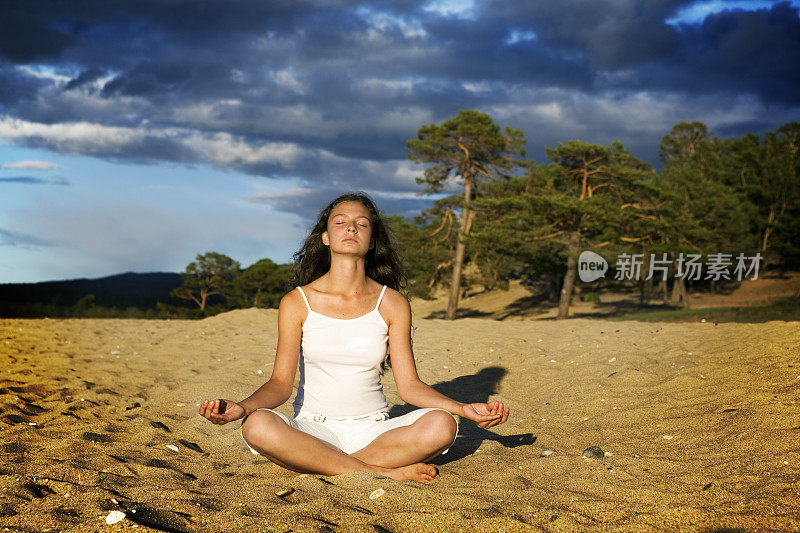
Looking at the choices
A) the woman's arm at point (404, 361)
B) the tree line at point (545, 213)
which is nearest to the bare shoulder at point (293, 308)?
the woman's arm at point (404, 361)

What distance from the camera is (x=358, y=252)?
11.5 feet

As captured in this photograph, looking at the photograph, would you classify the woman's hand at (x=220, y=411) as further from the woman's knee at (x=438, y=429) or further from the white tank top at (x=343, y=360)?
the woman's knee at (x=438, y=429)

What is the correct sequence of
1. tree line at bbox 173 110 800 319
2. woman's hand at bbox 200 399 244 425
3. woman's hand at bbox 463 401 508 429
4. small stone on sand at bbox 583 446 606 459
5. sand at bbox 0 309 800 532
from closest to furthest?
sand at bbox 0 309 800 532
woman's hand at bbox 200 399 244 425
woman's hand at bbox 463 401 508 429
small stone on sand at bbox 583 446 606 459
tree line at bbox 173 110 800 319

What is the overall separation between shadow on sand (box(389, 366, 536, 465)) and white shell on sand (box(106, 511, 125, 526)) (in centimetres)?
192

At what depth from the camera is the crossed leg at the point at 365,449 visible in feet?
10.0

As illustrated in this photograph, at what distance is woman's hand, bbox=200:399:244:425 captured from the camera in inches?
112

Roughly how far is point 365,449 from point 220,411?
2.96 ft

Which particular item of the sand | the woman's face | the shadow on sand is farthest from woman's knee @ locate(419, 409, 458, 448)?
the woman's face

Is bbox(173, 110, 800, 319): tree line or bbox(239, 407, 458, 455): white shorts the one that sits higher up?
bbox(173, 110, 800, 319): tree line

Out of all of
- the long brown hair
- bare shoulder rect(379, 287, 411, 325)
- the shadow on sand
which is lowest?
the shadow on sand

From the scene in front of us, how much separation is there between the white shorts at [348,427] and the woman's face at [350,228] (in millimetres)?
1029

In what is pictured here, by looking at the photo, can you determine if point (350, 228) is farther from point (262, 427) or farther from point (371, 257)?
point (262, 427)

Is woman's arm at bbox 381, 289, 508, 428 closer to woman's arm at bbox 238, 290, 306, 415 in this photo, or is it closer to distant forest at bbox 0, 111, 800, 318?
woman's arm at bbox 238, 290, 306, 415

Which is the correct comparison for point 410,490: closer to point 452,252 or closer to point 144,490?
point 144,490
